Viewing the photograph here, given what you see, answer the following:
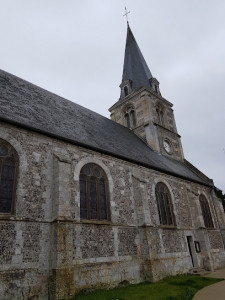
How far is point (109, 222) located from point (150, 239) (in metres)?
2.26

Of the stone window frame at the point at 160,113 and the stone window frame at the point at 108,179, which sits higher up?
the stone window frame at the point at 160,113

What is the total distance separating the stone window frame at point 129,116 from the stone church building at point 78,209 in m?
6.00

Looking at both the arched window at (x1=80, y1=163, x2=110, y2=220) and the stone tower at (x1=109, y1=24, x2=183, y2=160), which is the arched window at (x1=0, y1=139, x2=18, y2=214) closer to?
the arched window at (x1=80, y1=163, x2=110, y2=220)

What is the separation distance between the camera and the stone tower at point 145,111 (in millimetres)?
19594

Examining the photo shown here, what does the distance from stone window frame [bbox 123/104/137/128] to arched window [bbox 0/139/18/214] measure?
46.1 ft

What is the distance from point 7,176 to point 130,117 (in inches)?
606

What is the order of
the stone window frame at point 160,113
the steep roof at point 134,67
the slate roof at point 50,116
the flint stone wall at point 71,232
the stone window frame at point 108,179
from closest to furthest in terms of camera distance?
1. the flint stone wall at point 71,232
2. the stone window frame at point 108,179
3. the slate roof at point 50,116
4. the stone window frame at point 160,113
5. the steep roof at point 134,67

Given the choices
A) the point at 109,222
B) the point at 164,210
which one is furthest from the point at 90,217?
the point at 164,210

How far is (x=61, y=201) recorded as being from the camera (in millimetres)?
8188

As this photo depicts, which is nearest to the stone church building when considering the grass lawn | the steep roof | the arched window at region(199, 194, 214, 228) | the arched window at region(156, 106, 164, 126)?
the arched window at region(199, 194, 214, 228)

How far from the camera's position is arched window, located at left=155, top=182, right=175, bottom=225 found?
13289 mm

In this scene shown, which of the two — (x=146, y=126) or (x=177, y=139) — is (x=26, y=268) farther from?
(x=177, y=139)

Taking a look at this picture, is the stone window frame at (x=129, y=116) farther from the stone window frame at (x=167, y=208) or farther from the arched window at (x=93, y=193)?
the arched window at (x=93, y=193)

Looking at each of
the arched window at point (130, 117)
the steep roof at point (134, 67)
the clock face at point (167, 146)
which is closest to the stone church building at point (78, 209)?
the clock face at point (167, 146)
